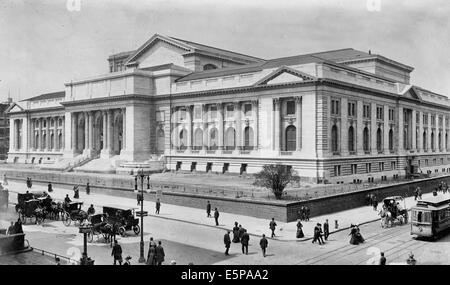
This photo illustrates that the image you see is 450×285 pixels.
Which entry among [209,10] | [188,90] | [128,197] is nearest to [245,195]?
[128,197]

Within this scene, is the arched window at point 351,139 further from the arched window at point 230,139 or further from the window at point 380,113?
the arched window at point 230,139

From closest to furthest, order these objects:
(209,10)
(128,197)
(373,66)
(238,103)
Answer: (209,10) < (128,197) < (238,103) < (373,66)

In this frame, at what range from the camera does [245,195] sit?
40531mm

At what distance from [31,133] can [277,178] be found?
77.4 metres

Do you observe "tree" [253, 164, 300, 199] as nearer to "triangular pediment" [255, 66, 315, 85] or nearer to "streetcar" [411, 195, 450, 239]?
"streetcar" [411, 195, 450, 239]

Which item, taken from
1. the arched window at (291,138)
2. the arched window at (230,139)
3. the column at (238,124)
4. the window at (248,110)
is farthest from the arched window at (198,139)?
the arched window at (291,138)

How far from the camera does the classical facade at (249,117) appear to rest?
57219mm

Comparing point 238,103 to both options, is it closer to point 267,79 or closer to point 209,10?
point 267,79

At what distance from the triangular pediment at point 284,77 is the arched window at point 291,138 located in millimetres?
5802

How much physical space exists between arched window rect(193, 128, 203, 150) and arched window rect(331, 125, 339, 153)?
1996cm

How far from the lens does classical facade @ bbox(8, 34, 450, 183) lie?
5722cm

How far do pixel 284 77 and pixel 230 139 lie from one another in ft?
41.8
